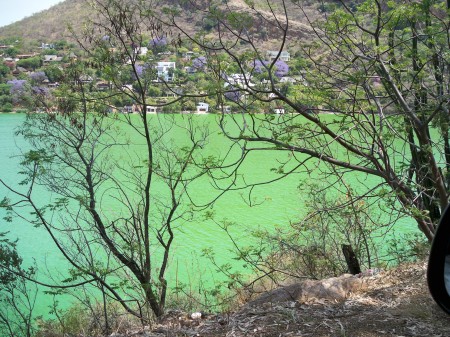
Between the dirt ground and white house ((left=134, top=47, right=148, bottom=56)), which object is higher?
white house ((left=134, top=47, right=148, bottom=56))

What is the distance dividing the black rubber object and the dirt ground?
143 cm

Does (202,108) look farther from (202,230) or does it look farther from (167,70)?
(202,230)

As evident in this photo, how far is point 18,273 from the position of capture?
19.3 feet

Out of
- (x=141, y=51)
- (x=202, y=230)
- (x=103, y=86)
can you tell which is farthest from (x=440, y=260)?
(x=202, y=230)

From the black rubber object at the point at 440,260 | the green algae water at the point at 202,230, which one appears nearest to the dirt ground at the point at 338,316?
the black rubber object at the point at 440,260

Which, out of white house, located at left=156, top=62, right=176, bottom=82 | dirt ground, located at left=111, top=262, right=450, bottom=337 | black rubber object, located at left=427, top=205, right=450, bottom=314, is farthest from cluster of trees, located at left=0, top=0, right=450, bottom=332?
black rubber object, located at left=427, top=205, right=450, bottom=314

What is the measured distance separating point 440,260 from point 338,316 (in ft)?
6.36

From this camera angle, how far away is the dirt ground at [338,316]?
312 cm

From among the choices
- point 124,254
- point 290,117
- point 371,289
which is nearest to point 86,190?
point 124,254

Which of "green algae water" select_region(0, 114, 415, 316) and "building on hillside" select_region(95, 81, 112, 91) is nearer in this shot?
"building on hillside" select_region(95, 81, 112, 91)

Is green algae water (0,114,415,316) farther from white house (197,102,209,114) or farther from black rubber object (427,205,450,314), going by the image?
black rubber object (427,205,450,314)

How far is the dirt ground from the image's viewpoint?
123 inches

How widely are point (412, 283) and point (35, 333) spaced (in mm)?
4783

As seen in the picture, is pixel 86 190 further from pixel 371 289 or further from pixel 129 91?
pixel 371 289
